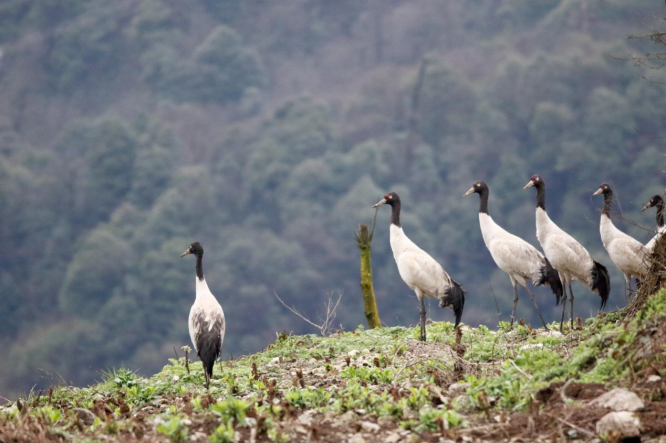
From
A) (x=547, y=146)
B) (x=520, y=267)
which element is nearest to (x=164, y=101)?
(x=547, y=146)

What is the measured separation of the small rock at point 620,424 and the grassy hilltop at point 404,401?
98mm

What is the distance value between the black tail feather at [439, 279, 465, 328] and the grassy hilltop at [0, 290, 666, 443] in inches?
108

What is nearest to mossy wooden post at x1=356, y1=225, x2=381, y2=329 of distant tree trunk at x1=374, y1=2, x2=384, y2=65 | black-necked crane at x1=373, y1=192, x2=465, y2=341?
black-necked crane at x1=373, y1=192, x2=465, y2=341

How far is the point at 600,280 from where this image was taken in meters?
13.4

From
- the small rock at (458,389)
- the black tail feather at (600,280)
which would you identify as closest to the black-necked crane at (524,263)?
the black tail feather at (600,280)

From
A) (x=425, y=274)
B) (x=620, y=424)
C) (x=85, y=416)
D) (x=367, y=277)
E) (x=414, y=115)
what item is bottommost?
(x=620, y=424)

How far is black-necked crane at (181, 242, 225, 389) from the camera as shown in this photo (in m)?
10.7

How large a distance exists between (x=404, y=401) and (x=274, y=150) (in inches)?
2318

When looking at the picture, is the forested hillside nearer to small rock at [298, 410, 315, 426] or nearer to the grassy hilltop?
the grassy hilltop

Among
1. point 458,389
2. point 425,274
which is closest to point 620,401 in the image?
point 458,389

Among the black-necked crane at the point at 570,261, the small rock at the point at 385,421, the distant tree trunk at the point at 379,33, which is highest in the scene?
the distant tree trunk at the point at 379,33

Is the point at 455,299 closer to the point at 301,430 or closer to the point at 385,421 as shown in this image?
the point at 385,421

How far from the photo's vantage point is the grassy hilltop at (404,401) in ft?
23.0

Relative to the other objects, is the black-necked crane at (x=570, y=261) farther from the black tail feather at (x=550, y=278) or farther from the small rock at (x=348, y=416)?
the small rock at (x=348, y=416)
